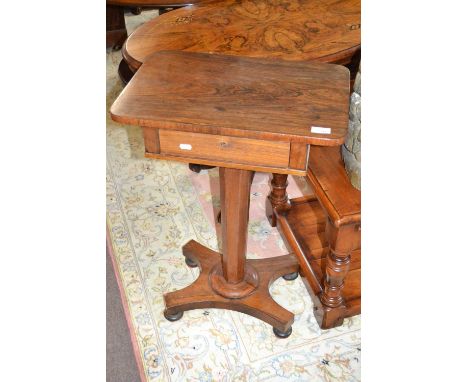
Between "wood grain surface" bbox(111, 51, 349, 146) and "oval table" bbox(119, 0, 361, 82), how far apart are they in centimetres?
36

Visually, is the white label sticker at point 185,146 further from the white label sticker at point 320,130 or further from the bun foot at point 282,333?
the bun foot at point 282,333

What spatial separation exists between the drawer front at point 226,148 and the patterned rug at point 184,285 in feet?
2.76

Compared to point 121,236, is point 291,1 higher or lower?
higher

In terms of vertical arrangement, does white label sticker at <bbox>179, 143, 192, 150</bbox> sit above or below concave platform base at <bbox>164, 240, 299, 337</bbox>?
above

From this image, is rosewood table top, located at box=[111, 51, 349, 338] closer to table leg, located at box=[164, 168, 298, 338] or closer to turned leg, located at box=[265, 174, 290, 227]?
table leg, located at box=[164, 168, 298, 338]

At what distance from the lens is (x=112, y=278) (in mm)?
1993

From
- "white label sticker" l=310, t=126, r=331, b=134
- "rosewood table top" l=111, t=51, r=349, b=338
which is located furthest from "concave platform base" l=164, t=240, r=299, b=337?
"white label sticker" l=310, t=126, r=331, b=134

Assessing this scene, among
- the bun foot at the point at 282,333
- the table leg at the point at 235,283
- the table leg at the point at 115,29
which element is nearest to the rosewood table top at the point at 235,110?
the table leg at the point at 235,283

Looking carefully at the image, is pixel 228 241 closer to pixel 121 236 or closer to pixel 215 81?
pixel 215 81

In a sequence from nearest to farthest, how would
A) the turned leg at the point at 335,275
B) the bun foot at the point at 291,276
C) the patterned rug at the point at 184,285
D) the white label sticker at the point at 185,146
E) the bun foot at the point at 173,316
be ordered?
1. the white label sticker at the point at 185,146
2. the turned leg at the point at 335,275
3. the patterned rug at the point at 184,285
4. the bun foot at the point at 173,316
5. the bun foot at the point at 291,276

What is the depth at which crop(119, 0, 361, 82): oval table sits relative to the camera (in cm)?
168

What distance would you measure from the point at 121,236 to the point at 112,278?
0.25 m

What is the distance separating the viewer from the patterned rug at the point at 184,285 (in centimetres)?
166
